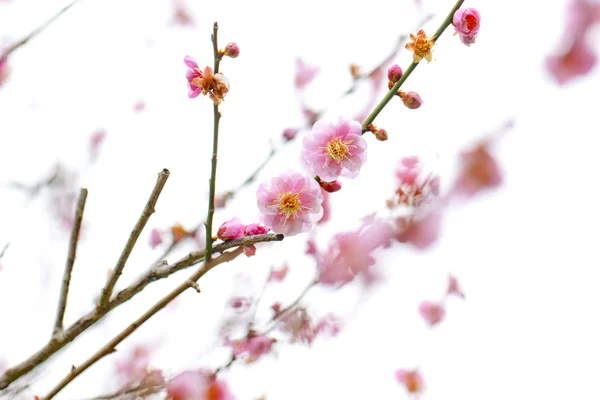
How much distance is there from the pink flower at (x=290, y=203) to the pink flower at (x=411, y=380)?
8.82 ft

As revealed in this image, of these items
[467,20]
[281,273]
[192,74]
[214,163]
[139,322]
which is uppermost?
[281,273]

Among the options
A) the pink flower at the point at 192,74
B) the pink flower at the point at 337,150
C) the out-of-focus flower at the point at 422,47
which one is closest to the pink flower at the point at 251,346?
the pink flower at the point at 337,150

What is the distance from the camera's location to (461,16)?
92 cm

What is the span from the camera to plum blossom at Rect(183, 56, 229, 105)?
830 millimetres

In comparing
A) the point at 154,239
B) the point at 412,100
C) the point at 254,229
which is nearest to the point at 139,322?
the point at 254,229

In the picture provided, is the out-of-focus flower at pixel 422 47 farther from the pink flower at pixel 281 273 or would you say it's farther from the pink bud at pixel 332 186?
the pink flower at pixel 281 273

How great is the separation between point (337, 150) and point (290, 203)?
5.7 inches

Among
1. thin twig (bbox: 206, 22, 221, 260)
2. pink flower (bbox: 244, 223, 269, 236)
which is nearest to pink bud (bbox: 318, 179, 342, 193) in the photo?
pink flower (bbox: 244, 223, 269, 236)

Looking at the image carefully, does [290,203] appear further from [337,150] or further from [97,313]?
[97,313]

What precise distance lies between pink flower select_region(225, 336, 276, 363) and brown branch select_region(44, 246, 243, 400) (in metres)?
0.85

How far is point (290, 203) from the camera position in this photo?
974 millimetres

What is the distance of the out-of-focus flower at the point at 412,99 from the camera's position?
91 centimetres

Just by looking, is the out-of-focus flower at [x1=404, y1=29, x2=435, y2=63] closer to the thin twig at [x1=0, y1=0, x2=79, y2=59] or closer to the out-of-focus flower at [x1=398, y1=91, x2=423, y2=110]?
the out-of-focus flower at [x1=398, y1=91, x2=423, y2=110]

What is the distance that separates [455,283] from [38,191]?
2.42 meters
